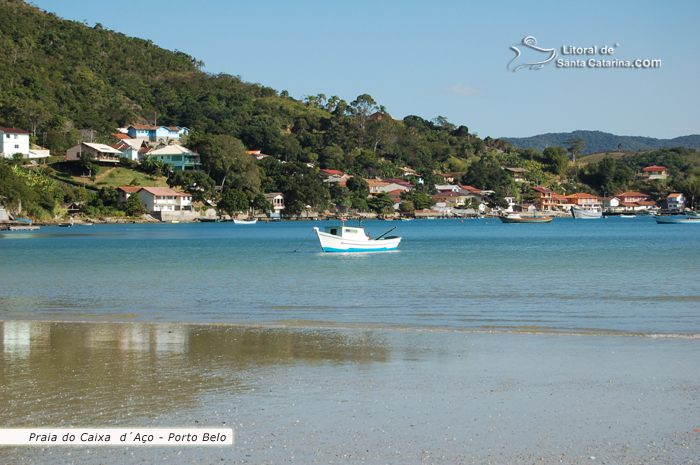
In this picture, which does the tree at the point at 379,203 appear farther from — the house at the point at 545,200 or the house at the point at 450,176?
the house at the point at 545,200

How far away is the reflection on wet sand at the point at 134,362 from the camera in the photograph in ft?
21.6

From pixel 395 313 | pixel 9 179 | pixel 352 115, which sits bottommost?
pixel 395 313

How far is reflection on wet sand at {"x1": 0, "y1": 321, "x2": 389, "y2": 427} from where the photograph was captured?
6590mm

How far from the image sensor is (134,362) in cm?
873

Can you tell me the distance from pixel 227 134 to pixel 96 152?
128ft

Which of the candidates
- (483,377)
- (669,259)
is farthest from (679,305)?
(669,259)

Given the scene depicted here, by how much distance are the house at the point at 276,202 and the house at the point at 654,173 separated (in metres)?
119

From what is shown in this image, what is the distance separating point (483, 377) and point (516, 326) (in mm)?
4764

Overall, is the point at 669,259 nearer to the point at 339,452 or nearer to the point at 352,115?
the point at 339,452

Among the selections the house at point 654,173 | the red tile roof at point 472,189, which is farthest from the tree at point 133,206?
the house at point 654,173

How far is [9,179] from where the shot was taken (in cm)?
7062

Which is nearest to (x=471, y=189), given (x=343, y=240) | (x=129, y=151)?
(x=129, y=151)

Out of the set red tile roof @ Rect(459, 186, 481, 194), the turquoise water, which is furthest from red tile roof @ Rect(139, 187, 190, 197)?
red tile roof @ Rect(459, 186, 481, 194)

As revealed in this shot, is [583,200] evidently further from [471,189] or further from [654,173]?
[654,173]
